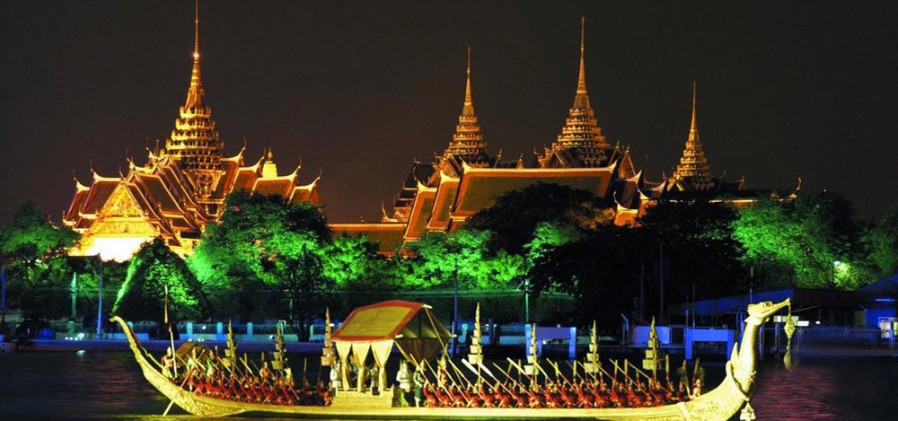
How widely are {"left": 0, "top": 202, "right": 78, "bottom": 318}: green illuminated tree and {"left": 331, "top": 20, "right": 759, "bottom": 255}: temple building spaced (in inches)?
465

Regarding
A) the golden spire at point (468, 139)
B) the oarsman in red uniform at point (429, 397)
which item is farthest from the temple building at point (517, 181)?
the oarsman in red uniform at point (429, 397)

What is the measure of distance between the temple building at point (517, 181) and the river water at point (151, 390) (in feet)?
69.3

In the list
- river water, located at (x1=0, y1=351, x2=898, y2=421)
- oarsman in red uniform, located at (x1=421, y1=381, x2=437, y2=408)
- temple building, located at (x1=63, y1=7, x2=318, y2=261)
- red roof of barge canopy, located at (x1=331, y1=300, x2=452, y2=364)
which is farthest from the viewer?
temple building, located at (x1=63, y1=7, x2=318, y2=261)

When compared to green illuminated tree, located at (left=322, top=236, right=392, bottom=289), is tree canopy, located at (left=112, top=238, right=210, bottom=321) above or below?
below

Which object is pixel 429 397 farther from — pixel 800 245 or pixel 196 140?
pixel 196 140

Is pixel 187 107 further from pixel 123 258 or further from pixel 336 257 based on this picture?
pixel 336 257

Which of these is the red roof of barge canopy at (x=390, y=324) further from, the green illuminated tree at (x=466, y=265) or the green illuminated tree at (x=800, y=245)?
the green illuminated tree at (x=466, y=265)

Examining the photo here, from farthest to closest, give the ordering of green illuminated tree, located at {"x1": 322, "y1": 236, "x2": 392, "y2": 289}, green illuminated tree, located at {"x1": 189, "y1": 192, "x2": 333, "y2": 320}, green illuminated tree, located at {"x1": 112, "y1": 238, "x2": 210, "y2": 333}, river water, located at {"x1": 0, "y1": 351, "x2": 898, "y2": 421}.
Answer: green illuminated tree, located at {"x1": 322, "y1": 236, "x2": 392, "y2": 289} → green illuminated tree, located at {"x1": 189, "y1": 192, "x2": 333, "y2": 320} → green illuminated tree, located at {"x1": 112, "y1": 238, "x2": 210, "y2": 333} → river water, located at {"x1": 0, "y1": 351, "x2": 898, "y2": 421}

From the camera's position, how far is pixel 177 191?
96.6 m

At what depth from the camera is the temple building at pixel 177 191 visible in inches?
3551

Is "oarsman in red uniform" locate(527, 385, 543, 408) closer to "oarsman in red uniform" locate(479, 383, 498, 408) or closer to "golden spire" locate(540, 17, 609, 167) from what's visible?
"oarsman in red uniform" locate(479, 383, 498, 408)

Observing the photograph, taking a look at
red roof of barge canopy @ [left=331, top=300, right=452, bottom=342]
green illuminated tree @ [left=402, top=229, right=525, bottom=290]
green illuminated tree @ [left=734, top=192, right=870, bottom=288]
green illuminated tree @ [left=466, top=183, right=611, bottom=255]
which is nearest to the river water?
red roof of barge canopy @ [left=331, top=300, right=452, bottom=342]

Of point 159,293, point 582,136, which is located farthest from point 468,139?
point 159,293

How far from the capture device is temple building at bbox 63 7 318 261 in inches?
3551
